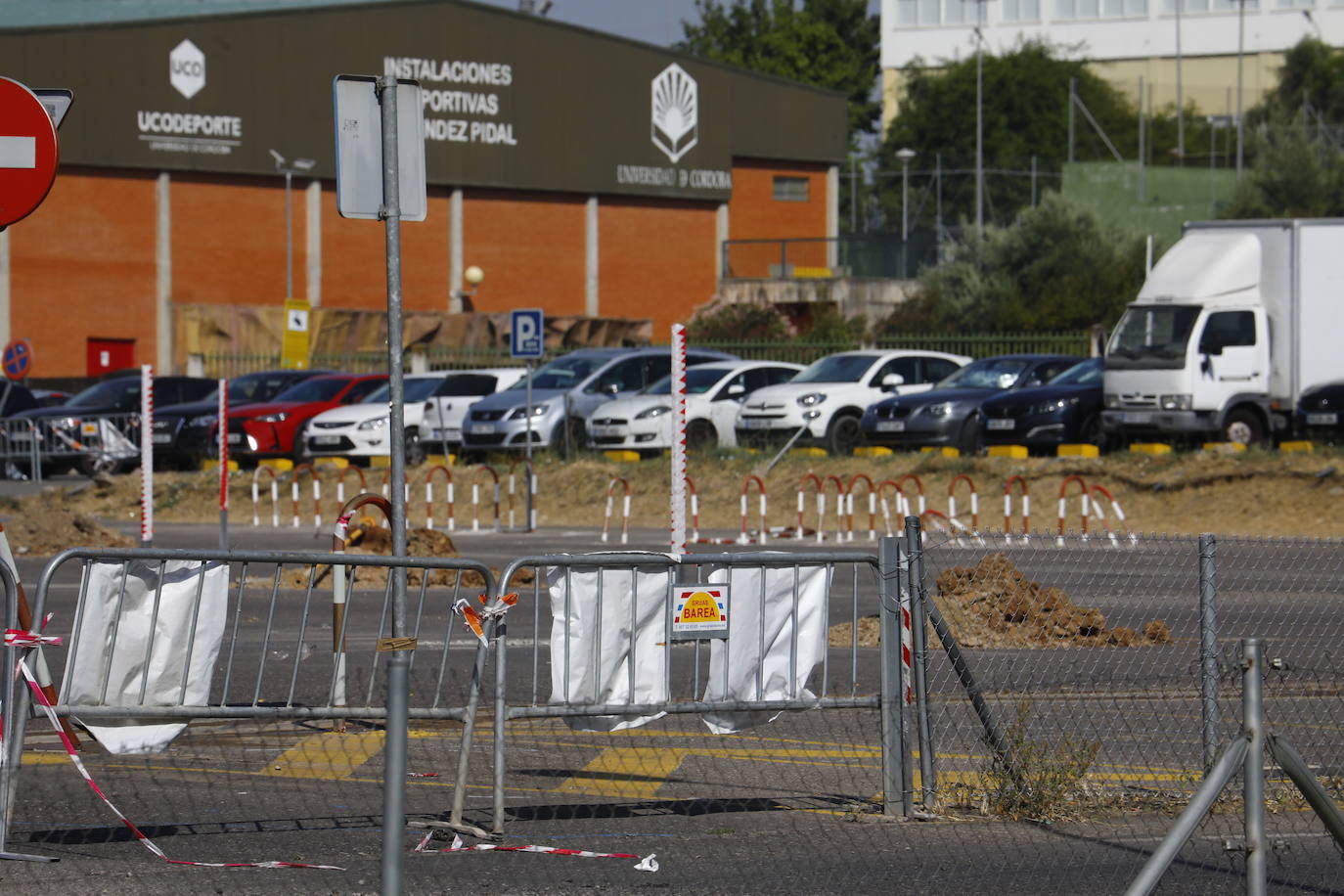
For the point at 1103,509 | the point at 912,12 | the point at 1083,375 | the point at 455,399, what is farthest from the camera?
the point at 912,12

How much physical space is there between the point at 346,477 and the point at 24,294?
77.0 feet

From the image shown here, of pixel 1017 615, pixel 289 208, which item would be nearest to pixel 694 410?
pixel 1017 615

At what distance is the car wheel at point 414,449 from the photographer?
29.4 m

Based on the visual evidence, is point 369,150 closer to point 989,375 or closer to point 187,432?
point 989,375

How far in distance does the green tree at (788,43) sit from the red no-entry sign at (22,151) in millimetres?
87254

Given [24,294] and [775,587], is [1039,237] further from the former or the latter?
[775,587]

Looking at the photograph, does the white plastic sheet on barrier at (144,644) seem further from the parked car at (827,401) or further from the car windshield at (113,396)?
the car windshield at (113,396)

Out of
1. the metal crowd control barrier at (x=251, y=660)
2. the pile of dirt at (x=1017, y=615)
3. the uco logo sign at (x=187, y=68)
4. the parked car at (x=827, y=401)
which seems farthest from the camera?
the uco logo sign at (x=187, y=68)

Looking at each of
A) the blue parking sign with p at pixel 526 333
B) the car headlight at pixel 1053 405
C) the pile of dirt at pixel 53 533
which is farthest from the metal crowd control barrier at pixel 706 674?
the car headlight at pixel 1053 405

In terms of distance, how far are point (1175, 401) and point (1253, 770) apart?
69.9 ft

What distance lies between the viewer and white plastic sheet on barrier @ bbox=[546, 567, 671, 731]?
279 inches

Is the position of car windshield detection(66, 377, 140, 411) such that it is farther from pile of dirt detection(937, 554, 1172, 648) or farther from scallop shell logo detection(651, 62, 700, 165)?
scallop shell logo detection(651, 62, 700, 165)

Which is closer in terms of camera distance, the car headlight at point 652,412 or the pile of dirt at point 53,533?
the pile of dirt at point 53,533

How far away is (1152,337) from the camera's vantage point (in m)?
26.1
